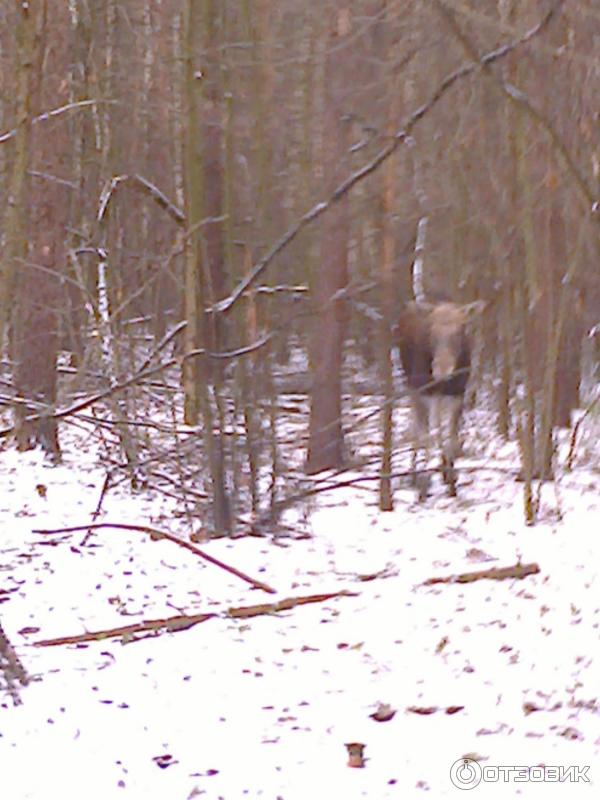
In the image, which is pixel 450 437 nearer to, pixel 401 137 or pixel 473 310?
pixel 473 310

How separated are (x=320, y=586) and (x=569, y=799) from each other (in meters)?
3.42

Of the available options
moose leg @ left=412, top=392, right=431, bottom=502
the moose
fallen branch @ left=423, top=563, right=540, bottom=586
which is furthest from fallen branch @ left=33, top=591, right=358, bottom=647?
the moose

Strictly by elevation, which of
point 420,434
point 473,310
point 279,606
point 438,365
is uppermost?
point 473,310

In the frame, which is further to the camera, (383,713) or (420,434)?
(420,434)

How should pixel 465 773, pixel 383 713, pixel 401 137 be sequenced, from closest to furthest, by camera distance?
1. pixel 465 773
2. pixel 383 713
3. pixel 401 137

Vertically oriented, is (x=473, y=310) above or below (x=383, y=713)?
above

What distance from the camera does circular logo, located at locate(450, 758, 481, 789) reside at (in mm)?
4789

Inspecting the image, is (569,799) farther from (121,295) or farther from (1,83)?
(1,83)

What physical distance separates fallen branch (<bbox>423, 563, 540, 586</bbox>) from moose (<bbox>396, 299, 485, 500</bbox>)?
126 inches

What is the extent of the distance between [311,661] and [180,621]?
99 centimetres

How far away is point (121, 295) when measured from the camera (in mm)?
12367

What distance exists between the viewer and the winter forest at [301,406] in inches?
217

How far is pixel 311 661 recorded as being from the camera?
634 centimetres

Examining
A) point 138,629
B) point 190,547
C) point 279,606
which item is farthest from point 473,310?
point 138,629
